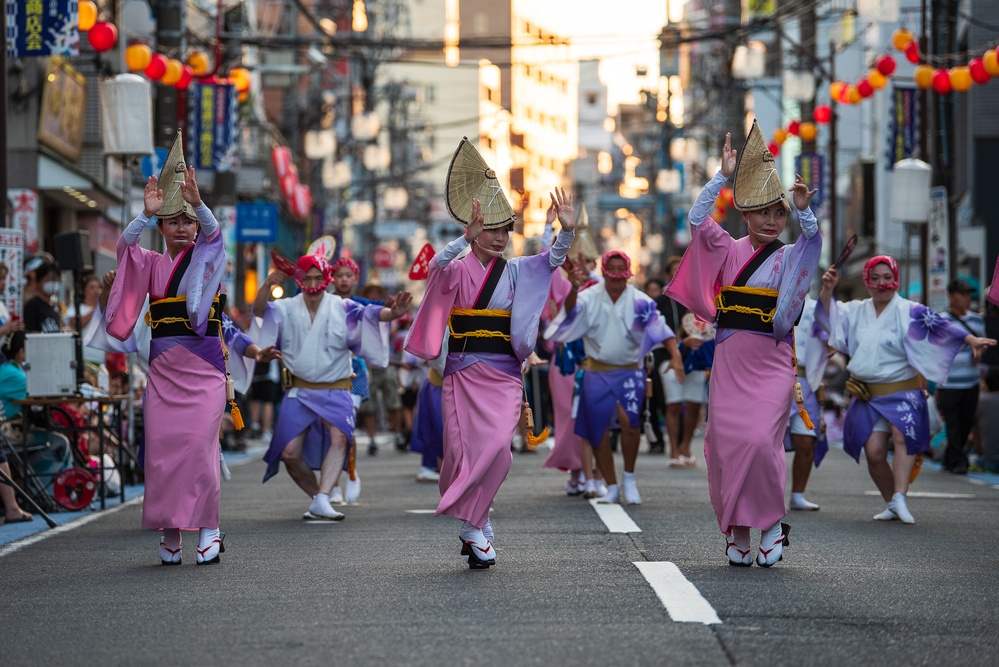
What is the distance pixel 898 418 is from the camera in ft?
37.9

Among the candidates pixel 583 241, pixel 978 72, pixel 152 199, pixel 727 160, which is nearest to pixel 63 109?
pixel 583 241

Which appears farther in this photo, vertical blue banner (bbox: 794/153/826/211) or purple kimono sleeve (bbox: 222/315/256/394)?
vertical blue banner (bbox: 794/153/826/211)

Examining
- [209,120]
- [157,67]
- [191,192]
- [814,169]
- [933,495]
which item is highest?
[157,67]

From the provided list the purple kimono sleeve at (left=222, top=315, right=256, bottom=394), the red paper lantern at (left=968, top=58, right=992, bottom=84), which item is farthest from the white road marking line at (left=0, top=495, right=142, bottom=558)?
the red paper lantern at (left=968, top=58, right=992, bottom=84)

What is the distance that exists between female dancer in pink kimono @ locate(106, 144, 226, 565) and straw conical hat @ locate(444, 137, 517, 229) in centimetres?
129

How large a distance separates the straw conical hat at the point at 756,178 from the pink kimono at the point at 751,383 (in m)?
0.16

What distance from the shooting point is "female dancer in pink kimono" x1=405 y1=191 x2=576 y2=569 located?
8.71 m

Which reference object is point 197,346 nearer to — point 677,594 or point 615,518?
point 615,518

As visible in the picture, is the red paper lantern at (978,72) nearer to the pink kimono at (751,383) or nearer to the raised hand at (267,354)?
the raised hand at (267,354)

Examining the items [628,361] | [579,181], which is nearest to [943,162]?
[628,361]

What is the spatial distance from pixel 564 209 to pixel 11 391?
523 cm

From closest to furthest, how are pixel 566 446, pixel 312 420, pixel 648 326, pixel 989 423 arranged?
1. pixel 312 420
2. pixel 648 326
3. pixel 566 446
4. pixel 989 423

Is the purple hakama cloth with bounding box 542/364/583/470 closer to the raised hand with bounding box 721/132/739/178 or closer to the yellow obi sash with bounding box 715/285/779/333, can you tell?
the yellow obi sash with bounding box 715/285/779/333

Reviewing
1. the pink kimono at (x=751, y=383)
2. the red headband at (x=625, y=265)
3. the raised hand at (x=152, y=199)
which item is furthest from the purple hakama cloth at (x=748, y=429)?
the red headband at (x=625, y=265)
